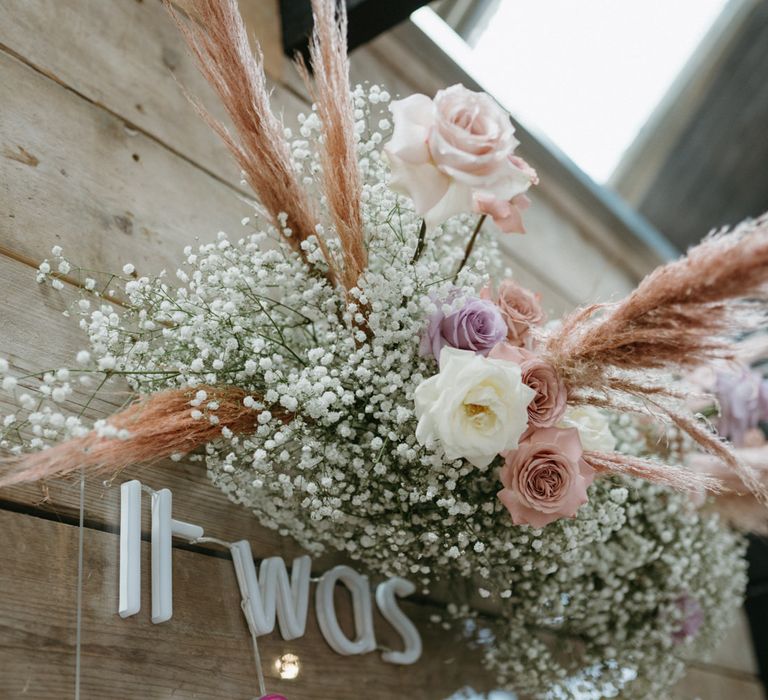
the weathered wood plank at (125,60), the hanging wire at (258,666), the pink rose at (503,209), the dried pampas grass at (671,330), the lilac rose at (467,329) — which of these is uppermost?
the weathered wood plank at (125,60)

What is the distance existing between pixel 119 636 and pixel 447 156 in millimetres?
625

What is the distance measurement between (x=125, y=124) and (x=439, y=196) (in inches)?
19.7

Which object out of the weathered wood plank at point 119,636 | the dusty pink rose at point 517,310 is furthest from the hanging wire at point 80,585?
the dusty pink rose at point 517,310

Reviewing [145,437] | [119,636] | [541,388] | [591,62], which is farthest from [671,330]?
[591,62]

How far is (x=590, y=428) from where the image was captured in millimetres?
1061

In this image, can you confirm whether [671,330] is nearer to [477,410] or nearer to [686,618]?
[477,410]

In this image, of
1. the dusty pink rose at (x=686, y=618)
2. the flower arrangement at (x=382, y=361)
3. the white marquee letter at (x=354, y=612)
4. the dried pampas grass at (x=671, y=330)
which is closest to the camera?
the dried pampas grass at (x=671, y=330)

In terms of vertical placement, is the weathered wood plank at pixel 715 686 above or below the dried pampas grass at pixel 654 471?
below

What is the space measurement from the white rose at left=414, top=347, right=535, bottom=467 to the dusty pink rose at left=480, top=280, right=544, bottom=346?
17 cm

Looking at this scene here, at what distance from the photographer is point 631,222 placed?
221 cm

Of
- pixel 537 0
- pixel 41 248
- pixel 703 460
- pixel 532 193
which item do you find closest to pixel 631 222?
pixel 532 193

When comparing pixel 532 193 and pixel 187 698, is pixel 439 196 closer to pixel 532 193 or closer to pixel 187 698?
pixel 187 698

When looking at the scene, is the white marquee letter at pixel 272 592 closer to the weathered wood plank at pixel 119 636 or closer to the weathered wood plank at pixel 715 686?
the weathered wood plank at pixel 119 636

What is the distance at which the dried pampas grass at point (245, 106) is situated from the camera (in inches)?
36.9
